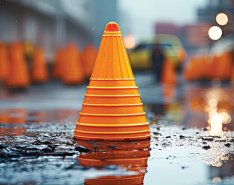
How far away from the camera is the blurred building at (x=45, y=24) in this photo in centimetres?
4053

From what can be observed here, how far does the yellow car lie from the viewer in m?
47.1

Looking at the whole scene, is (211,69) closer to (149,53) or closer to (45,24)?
(149,53)

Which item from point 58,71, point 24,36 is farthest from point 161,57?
point 24,36

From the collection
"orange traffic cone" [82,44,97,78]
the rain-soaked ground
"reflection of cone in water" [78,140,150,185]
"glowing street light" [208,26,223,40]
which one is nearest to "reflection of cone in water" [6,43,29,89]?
"orange traffic cone" [82,44,97,78]

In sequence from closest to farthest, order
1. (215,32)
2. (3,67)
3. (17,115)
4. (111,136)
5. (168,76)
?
(111,136), (17,115), (3,67), (168,76), (215,32)

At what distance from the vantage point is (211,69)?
4062cm

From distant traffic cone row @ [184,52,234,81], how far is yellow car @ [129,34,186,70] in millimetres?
5209

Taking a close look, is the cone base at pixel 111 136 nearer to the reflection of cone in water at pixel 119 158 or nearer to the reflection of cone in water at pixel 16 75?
the reflection of cone in water at pixel 119 158

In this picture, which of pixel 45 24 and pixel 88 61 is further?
pixel 45 24

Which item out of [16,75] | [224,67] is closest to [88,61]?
[224,67]

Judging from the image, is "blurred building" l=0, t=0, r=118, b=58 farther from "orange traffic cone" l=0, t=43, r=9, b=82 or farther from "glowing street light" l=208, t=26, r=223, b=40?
"glowing street light" l=208, t=26, r=223, b=40

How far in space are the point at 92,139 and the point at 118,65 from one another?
1.00 m

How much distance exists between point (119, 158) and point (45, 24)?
4992 cm

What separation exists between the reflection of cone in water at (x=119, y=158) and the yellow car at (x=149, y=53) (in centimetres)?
3761
